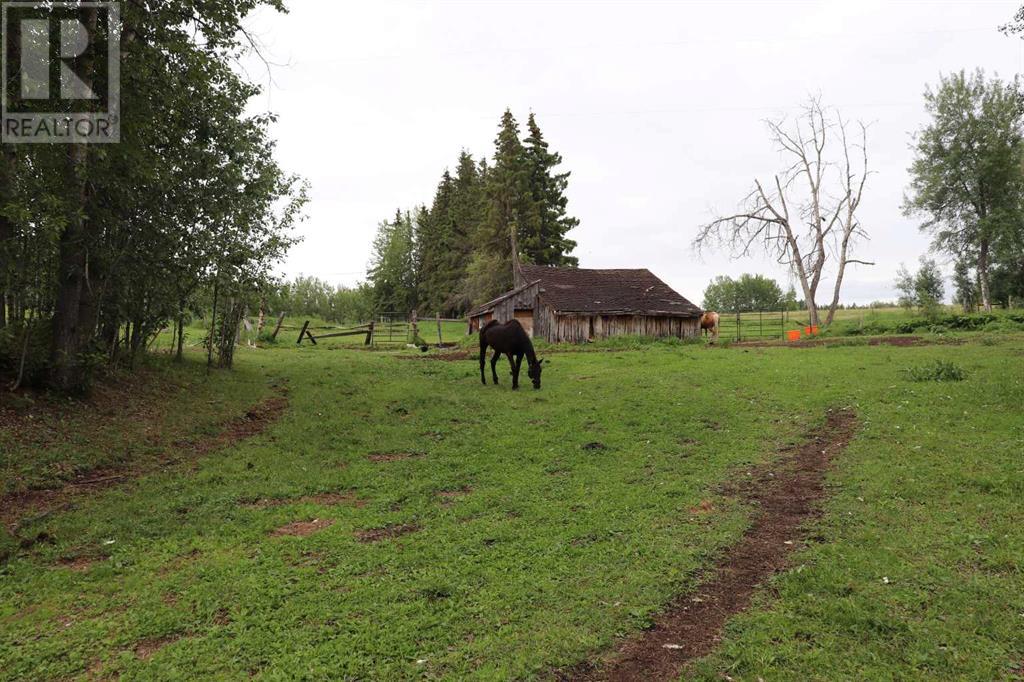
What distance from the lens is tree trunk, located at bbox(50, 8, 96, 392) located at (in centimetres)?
970

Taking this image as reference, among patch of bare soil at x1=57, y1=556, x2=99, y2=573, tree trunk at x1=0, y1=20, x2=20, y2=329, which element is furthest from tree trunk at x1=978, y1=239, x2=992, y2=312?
tree trunk at x1=0, y1=20, x2=20, y2=329

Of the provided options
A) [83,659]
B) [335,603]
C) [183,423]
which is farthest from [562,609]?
[183,423]

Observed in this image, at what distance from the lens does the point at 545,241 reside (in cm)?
4625

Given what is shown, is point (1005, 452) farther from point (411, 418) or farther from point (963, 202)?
Result: point (963, 202)

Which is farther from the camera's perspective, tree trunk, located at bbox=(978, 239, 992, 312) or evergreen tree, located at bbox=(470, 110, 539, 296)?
evergreen tree, located at bbox=(470, 110, 539, 296)

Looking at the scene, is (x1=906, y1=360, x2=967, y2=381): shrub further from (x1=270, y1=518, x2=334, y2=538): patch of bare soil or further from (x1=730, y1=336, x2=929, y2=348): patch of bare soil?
(x1=270, y1=518, x2=334, y2=538): patch of bare soil

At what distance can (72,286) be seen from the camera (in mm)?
10227

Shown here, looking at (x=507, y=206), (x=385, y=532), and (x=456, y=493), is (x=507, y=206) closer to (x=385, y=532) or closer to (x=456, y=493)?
(x=456, y=493)

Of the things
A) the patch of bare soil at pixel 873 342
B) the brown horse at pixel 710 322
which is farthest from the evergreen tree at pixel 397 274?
the patch of bare soil at pixel 873 342

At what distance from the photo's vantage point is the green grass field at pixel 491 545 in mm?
4094

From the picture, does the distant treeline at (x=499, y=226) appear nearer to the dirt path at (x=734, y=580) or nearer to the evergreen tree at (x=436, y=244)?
the evergreen tree at (x=436, y=244)

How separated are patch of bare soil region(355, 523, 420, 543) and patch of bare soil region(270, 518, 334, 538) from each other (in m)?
0.55
